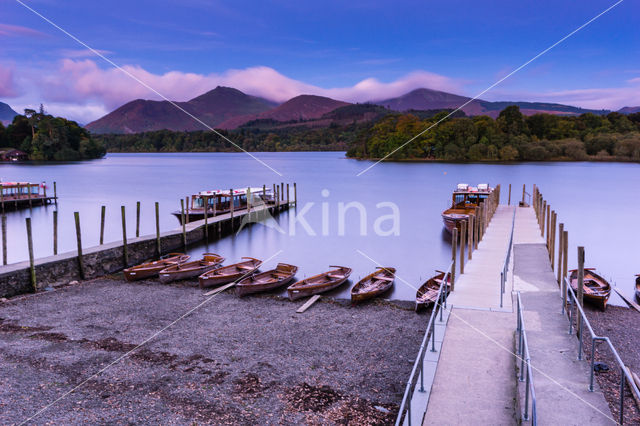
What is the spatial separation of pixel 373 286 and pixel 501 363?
31.7ft

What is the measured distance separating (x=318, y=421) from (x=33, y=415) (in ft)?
18.1

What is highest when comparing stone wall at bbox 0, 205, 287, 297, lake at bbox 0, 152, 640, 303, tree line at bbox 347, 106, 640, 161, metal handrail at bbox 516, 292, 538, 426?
tree line at bbox 347, 106, 640, 161

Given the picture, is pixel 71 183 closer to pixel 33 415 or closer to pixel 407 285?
pixel 407 285

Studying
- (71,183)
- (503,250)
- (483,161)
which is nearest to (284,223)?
(503,250)

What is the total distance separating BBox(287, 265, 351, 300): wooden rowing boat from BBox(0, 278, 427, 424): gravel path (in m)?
0.58

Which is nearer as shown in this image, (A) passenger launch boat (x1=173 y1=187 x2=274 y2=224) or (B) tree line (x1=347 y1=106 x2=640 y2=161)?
(A) passenger launch boat (x1=173 y1=187 x2=274 y2=224)

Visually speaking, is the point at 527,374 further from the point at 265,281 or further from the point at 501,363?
the point at 265,281

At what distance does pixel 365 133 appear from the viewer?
186 meters

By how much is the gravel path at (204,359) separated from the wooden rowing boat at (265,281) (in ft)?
2.04

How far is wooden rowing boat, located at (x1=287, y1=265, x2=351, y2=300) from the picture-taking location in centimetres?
1764

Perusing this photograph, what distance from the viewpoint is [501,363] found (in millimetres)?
9016

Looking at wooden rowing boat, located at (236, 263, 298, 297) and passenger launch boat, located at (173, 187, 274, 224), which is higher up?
passenger launch boat, located at (173, 187, 274, 224)

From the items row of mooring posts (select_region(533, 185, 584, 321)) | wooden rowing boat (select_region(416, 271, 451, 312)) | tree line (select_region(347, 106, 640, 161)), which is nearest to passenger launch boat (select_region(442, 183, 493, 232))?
row of mooring posts (select_region(533, 185, 584, 321))

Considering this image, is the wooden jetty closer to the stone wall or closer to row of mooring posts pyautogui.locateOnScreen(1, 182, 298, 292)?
row of mooring posts pyautogui.locateOnScreen(1, 182, 298, 292)
